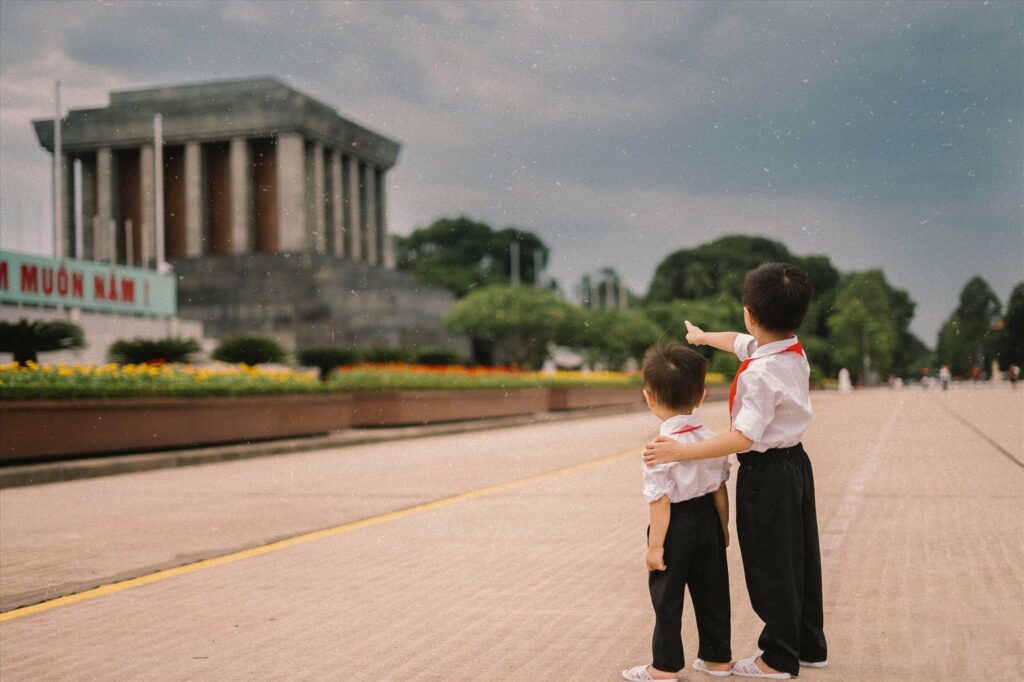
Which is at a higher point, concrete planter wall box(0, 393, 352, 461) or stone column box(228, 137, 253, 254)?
stone column box(228, 137, 253, 254)

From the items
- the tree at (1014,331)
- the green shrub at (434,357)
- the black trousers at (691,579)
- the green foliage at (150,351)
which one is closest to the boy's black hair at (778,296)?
the black trousers at (691,579)

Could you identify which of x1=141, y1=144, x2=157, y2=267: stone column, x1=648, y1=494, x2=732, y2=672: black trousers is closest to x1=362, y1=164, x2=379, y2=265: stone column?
x1=141, y1=144, x2=157, y2=267: stone column

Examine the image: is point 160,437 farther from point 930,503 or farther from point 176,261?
point 176,261

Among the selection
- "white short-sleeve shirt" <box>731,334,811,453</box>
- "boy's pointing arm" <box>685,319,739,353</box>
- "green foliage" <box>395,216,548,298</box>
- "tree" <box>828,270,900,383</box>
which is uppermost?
"green foliage" <box>395,216,548,298</box>

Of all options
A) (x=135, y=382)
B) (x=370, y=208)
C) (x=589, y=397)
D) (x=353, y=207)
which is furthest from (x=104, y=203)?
(x=135, y=382)

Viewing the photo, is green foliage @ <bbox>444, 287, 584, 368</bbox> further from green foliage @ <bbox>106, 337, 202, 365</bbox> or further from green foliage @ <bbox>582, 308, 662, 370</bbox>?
green foliage @ <bbox>106, 337, 202, 365</bbox>

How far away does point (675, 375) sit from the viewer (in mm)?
3623

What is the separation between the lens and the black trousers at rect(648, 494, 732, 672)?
3.67 m

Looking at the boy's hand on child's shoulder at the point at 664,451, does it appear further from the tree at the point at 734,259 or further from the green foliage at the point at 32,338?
the green foliage at the point at 32,338

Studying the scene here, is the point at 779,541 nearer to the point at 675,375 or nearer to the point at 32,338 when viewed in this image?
the point at 675,375

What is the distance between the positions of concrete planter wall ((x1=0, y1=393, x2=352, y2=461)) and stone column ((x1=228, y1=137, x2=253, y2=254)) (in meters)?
38.0

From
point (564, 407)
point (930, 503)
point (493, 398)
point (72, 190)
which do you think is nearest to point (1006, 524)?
Result: point (930, 503)

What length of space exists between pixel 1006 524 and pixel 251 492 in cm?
749

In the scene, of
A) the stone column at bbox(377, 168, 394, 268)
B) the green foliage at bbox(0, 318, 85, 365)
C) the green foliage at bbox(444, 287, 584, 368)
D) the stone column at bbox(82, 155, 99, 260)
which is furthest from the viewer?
the stone column at bbox(377, 168, 394, 268)
